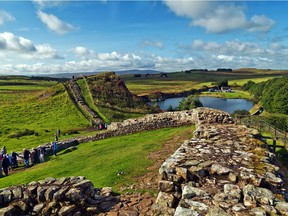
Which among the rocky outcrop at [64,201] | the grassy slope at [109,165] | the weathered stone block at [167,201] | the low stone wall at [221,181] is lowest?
the grassy slope at [109,165]

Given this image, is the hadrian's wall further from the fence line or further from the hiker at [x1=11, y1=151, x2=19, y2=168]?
the fence line

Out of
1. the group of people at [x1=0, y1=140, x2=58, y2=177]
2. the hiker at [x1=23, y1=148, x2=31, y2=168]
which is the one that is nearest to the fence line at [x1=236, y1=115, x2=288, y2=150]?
the group of people at [x1=0, y1=140, x2=58, y2=177]

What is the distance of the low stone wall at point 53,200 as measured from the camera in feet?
35.7

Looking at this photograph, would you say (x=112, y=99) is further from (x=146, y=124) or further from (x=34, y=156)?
(x=34, y=156)

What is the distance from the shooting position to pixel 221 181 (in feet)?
34.1

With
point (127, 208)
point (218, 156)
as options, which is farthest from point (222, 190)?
point (127, 208)

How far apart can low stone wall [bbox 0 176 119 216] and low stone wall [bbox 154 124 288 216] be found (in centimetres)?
287

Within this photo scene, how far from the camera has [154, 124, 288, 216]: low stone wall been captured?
28.2 feet

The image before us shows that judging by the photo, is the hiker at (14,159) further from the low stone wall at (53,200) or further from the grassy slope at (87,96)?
the grassy slope at (87,96)

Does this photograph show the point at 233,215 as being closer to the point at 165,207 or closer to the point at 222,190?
the point at 222,190

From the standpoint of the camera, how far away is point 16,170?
2717 centimetres

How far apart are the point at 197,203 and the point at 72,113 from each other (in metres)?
50.5

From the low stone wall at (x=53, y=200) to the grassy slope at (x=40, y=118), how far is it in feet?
85.5

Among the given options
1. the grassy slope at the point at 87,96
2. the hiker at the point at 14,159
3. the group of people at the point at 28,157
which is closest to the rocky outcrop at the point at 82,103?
the grassy slope at the point at 87,96
